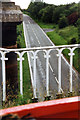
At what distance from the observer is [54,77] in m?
26.8

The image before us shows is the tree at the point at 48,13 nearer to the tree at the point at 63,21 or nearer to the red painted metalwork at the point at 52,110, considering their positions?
the tree at the point at 63,21

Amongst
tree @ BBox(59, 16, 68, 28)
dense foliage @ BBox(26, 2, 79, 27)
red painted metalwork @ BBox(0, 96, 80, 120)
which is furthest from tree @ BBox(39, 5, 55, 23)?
red painted metalwork @ BBox(0, 96, 80, 120)

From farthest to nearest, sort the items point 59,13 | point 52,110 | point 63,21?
point 59,13 → point 63,21 → point 52,110

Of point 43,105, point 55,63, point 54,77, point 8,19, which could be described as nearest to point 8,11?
point 8,19

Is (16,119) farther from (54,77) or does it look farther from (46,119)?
(54,77)

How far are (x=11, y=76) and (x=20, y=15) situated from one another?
1.21 metres

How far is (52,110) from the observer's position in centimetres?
135

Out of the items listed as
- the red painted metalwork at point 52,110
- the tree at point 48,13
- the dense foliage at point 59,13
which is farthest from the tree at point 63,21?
the red painted metalwork at point 52,110

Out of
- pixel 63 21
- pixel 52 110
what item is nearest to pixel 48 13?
pixel 63 21

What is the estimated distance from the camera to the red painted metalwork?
1.30m

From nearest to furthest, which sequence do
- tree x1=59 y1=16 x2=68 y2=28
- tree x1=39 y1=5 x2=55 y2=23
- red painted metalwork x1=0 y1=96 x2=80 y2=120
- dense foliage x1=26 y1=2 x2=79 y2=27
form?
red painted metalwork x1=0 y1=96 x2=80 y2=120 < tree x1=59 y1=16 x2=68 y2=28 < dense foliage x1=26 y1=2 x2=79 y2=27 < tree x1=39 y1=5 x2=55 y2=23

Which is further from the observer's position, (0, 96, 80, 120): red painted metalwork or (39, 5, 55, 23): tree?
(39, 5, 55, 23): tree

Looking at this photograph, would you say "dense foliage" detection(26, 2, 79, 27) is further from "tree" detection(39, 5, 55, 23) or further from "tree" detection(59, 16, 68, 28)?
"tree" detection(59, 16, 68, 28)

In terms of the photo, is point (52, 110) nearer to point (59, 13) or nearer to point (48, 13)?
point (59, 13)
